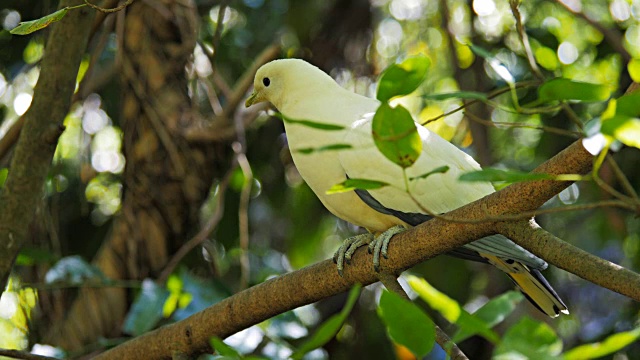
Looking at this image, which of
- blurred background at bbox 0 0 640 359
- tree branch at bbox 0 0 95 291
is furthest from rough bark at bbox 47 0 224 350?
tree branch at bbox 0 0 95 291

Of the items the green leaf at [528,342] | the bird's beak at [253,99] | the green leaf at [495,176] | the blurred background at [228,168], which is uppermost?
the green leaf at [495,176]

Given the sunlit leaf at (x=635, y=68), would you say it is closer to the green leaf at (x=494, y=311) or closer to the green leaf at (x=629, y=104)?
the green leaf at (x=629, y=104)

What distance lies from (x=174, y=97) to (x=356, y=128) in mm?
1603

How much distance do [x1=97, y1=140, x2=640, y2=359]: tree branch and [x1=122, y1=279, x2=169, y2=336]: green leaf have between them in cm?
34

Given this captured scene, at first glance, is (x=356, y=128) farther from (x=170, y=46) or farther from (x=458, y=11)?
(x=458, y=11)

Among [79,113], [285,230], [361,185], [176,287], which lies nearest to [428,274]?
[285,230]

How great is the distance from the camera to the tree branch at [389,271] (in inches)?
56.7

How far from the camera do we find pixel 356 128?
6.27 feet

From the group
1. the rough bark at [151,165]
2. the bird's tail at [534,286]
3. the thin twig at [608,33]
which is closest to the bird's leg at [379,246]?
the bird's tail at [534,286]

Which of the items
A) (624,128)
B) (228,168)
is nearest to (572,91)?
(624,128)

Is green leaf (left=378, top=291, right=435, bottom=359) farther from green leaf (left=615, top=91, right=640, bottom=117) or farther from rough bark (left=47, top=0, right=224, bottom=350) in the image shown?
rough bark (left=47, top=0, right=224, bottom=350)

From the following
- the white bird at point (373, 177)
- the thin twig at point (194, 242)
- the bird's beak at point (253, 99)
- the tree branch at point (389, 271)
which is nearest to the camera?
the tree branch at point (389, 271)

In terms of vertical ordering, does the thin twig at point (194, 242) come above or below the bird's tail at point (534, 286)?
below

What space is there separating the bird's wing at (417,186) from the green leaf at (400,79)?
766 mm
